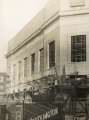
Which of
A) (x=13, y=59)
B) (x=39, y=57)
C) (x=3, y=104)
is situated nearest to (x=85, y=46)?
(x=39, y=57)

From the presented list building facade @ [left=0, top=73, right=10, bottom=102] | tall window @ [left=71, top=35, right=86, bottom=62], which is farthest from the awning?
tall window @ [left=71, top=35, right=86, bottom=62]

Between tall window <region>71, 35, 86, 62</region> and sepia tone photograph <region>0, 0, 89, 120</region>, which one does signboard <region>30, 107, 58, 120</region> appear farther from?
tall window <region>71, 35, 86, 62</region>

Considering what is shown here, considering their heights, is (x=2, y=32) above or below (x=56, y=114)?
above

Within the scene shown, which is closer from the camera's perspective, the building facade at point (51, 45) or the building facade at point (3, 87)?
the building facade at point (51, 45)

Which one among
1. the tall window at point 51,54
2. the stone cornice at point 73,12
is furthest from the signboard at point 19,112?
the stone cornice at point 73,12

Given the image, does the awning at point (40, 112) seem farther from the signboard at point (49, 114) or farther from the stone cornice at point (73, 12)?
the stone cornice at point (73, 12)

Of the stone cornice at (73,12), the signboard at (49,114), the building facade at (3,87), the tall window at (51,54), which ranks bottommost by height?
the signboard at (49,114)

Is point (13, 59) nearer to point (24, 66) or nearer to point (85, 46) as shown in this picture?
point (24, 66)

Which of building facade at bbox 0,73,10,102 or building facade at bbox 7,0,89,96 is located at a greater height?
building facade at bbox 7,0,89,96

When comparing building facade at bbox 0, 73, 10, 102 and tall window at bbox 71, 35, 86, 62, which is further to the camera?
building facade at bbox 0, 73, 10, 102
